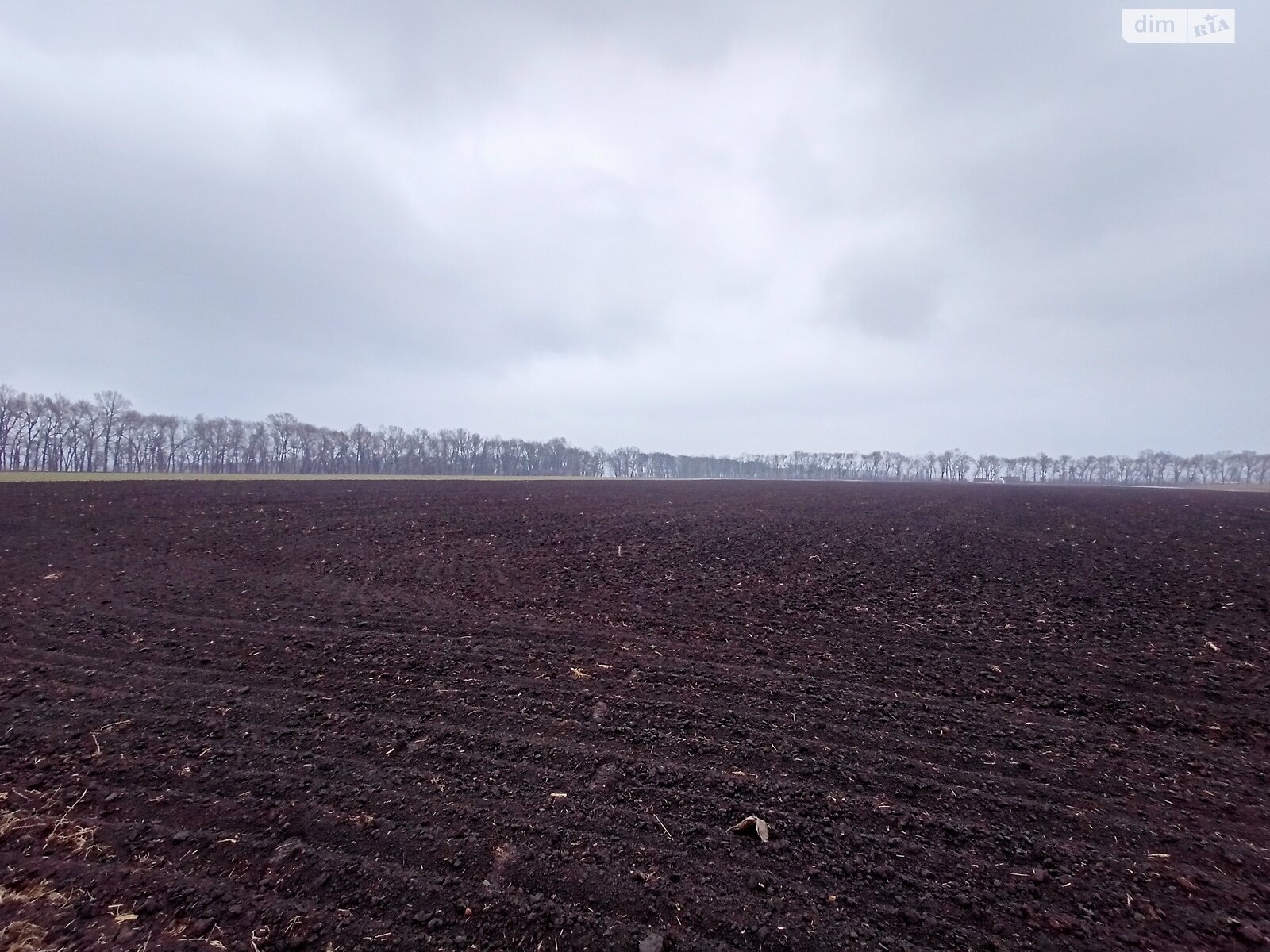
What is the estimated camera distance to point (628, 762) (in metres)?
4.17

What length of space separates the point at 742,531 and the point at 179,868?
1459 cm

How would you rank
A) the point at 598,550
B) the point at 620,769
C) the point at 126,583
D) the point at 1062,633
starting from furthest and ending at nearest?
the point at 598,550
the point at 126,583
the point at 1062,633
the point at 620,769

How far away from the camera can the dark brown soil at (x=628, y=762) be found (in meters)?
2.84

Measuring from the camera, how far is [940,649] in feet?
21.8

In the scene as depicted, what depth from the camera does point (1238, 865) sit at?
125 inches

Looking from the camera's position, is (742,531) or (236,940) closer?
(236,940)

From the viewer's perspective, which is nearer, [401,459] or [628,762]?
[628,762]

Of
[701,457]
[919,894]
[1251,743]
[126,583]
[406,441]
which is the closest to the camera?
[919,894]

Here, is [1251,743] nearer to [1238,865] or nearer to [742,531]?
[1238,865]

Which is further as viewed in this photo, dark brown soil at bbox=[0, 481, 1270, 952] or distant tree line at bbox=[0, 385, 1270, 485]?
distant tree line at bbox=[0, 385, 1270, 485]

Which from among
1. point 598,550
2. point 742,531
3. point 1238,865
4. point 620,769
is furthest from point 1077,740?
point 742,531

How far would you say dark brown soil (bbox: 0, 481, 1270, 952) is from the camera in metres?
2.84

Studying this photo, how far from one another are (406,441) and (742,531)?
115 metres

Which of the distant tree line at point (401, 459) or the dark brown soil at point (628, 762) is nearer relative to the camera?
the dark brown soil at point (628, 762)
